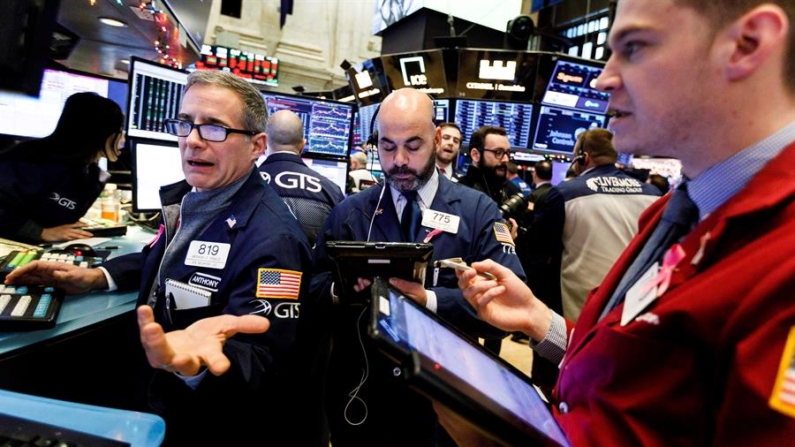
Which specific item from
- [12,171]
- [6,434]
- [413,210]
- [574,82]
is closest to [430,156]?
[413,210]

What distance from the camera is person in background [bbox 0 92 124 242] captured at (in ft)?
6.66

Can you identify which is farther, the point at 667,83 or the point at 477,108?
the point at 477,108

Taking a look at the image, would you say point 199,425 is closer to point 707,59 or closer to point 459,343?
point 459,343

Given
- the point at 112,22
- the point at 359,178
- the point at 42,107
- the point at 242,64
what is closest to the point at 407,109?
the point at 42,107

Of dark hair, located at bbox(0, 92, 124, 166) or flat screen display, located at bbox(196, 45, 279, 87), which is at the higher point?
flat screen display, located at bbox(196, 45, 279, 87)

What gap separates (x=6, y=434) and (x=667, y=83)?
1.18 m

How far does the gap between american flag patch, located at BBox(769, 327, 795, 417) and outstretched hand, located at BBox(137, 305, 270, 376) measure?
79 centimetres

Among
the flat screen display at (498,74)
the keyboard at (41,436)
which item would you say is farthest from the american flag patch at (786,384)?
the flat screen display at (498,74)

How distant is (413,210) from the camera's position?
5.68 ft

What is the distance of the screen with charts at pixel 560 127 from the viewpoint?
582 centimetres

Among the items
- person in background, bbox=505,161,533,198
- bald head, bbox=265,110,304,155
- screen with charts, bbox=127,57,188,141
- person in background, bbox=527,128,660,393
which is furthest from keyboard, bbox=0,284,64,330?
person in background, bbox=505,161,533,198

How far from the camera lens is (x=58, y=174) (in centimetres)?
212

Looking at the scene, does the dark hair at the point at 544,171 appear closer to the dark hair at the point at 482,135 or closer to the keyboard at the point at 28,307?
the dark hair at the point at 482,135

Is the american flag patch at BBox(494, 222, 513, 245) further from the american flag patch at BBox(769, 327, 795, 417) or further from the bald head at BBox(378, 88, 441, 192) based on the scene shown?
the american flag patch at BBox(769, 327, 795, 417)
